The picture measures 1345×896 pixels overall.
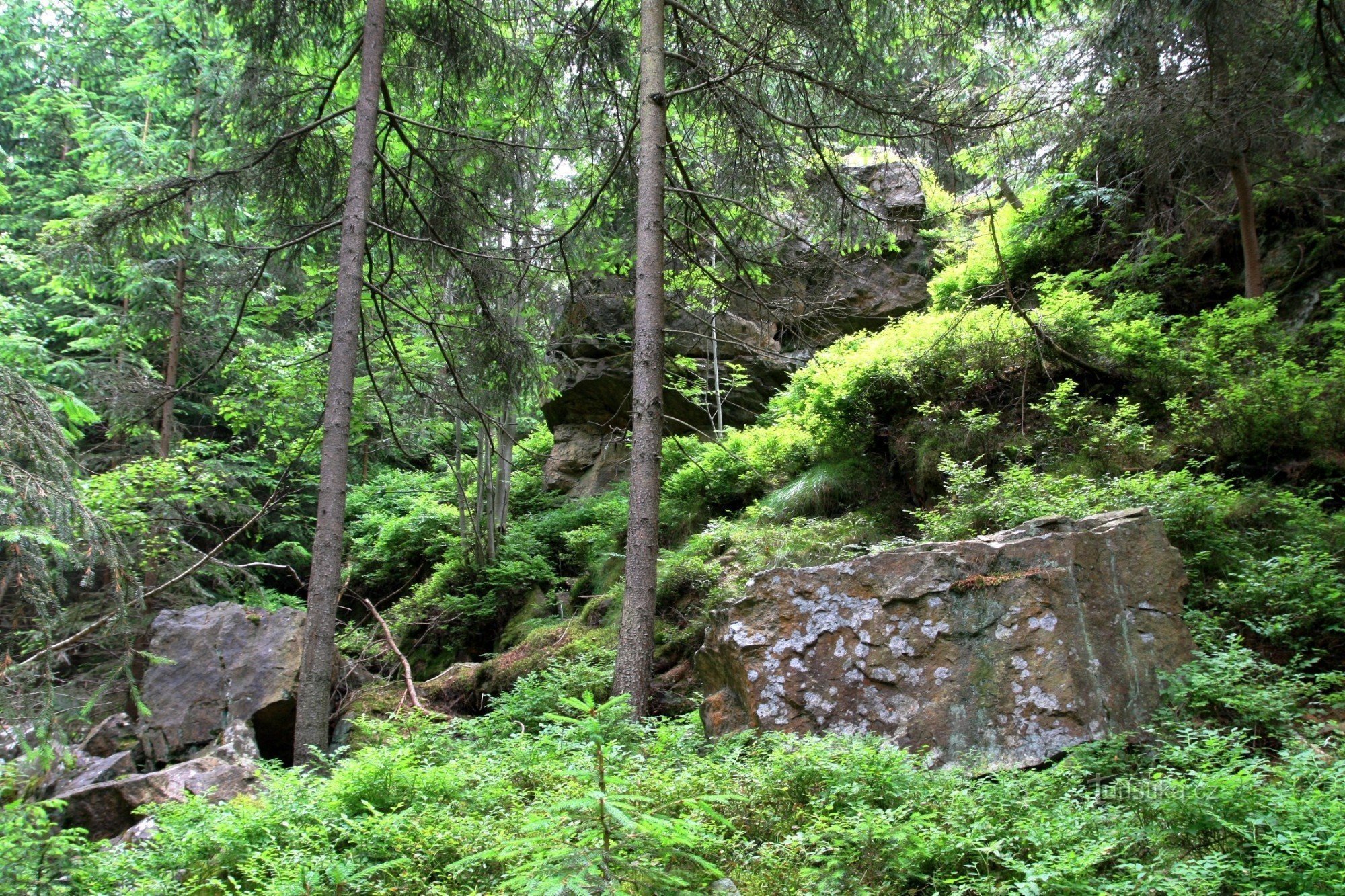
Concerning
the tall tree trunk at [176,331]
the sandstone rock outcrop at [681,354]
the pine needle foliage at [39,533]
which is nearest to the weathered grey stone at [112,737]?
the pine needle foliage at [39,533]

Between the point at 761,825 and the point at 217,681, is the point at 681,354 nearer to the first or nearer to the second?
the point at 217,681

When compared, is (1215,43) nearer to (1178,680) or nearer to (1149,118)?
(1149,118)

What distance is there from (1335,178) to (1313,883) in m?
9.18

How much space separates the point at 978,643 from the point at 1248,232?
6692 millimetres

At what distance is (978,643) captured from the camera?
462 centimetres

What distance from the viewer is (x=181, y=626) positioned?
27.7 feet

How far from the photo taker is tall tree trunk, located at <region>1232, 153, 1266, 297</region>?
322 inches

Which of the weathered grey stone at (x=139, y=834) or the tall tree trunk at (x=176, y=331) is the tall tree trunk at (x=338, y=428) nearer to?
the weathered grey stone at (x=139, y=834)

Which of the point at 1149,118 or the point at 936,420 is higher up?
the point at 1149,118

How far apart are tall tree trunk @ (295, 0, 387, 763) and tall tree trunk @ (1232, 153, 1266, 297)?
29.9 ft

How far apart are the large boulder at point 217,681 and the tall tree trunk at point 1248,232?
1110 centimetres

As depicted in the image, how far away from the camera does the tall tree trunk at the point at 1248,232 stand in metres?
8.17

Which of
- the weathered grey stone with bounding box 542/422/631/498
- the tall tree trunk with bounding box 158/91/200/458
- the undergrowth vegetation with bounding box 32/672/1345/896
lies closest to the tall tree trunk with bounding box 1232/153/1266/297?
the undergrowth vegetation with bounding box 32/672/1345/896

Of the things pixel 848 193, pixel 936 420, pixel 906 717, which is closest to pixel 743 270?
pixel 848 193
